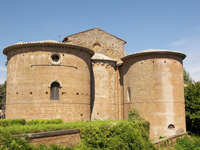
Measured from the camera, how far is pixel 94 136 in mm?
10195

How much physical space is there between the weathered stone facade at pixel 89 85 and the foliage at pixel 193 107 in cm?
287

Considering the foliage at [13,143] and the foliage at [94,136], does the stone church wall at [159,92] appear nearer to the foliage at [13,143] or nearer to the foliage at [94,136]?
the foliage at [94,136]

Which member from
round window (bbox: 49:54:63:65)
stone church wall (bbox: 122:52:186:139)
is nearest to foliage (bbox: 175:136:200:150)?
stone church wall (bbox: 122:52:186:139)

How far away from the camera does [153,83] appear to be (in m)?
19.8

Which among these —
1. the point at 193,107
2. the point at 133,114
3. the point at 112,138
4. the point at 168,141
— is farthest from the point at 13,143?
the point at 193,107

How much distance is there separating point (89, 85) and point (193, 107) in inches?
444

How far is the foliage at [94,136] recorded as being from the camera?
719 cm

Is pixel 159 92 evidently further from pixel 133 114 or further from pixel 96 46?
pixel 96 46

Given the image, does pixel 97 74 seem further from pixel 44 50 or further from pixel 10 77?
pixel 10 77

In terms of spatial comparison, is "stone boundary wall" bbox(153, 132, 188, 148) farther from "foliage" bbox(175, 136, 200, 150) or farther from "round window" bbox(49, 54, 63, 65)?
"round window" bbox(49, 54, 63, 65)

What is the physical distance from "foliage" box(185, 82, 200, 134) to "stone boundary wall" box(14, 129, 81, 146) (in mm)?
15966

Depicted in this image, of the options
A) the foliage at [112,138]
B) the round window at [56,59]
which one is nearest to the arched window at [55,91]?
the round window at [56,59]

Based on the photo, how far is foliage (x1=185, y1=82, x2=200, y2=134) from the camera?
2198 cm

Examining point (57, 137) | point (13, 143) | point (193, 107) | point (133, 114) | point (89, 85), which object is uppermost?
point (89, 85)
